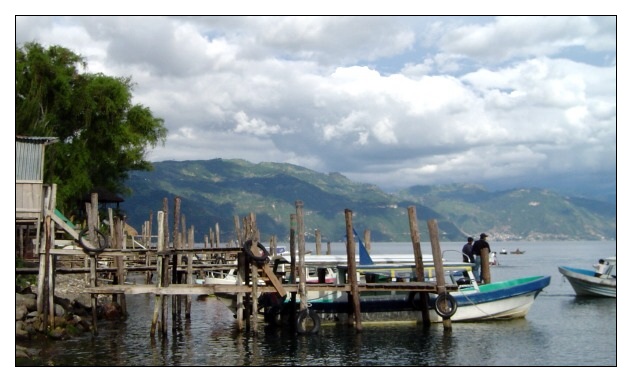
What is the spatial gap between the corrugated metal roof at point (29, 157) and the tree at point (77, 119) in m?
16.6

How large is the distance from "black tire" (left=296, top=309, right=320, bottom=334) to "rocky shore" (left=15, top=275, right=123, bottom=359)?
24.5ft

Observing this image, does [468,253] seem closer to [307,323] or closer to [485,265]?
[485,265]

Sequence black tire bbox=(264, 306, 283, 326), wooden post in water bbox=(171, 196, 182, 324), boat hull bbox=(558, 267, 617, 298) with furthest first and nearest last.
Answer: boat hull bbox=(558, 267, 617, 298), black tire bbox=(264, 306, 283, 326), wooden post in water bbox=(171, 196, 182, 324)

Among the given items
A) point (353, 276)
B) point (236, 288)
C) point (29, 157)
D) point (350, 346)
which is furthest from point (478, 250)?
point (29, 157)

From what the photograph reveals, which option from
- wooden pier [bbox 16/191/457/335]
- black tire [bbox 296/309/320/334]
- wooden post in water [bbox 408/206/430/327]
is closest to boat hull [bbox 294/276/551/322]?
wooden post in water [bbox 408/206/430/327]

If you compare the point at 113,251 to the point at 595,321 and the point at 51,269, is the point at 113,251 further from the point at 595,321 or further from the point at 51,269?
the point at 595,321

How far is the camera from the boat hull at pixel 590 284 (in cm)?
4028

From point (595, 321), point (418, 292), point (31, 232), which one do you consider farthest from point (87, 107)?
point (595, 321)

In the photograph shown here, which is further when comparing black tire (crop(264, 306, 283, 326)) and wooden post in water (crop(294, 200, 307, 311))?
black tire (crop(264, 306, 283, 326))

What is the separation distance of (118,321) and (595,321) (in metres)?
19.7

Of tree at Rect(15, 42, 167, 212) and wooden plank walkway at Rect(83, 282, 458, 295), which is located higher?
tree at Rect(15, 42, 167, 212)

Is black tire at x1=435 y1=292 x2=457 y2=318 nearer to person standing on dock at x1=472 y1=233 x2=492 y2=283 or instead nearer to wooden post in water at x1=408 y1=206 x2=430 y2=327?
wooden post in water at x1=408 y1=206 x2=430 y2=327

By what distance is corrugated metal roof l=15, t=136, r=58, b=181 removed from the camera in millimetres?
26125

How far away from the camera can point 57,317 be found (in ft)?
86.9
